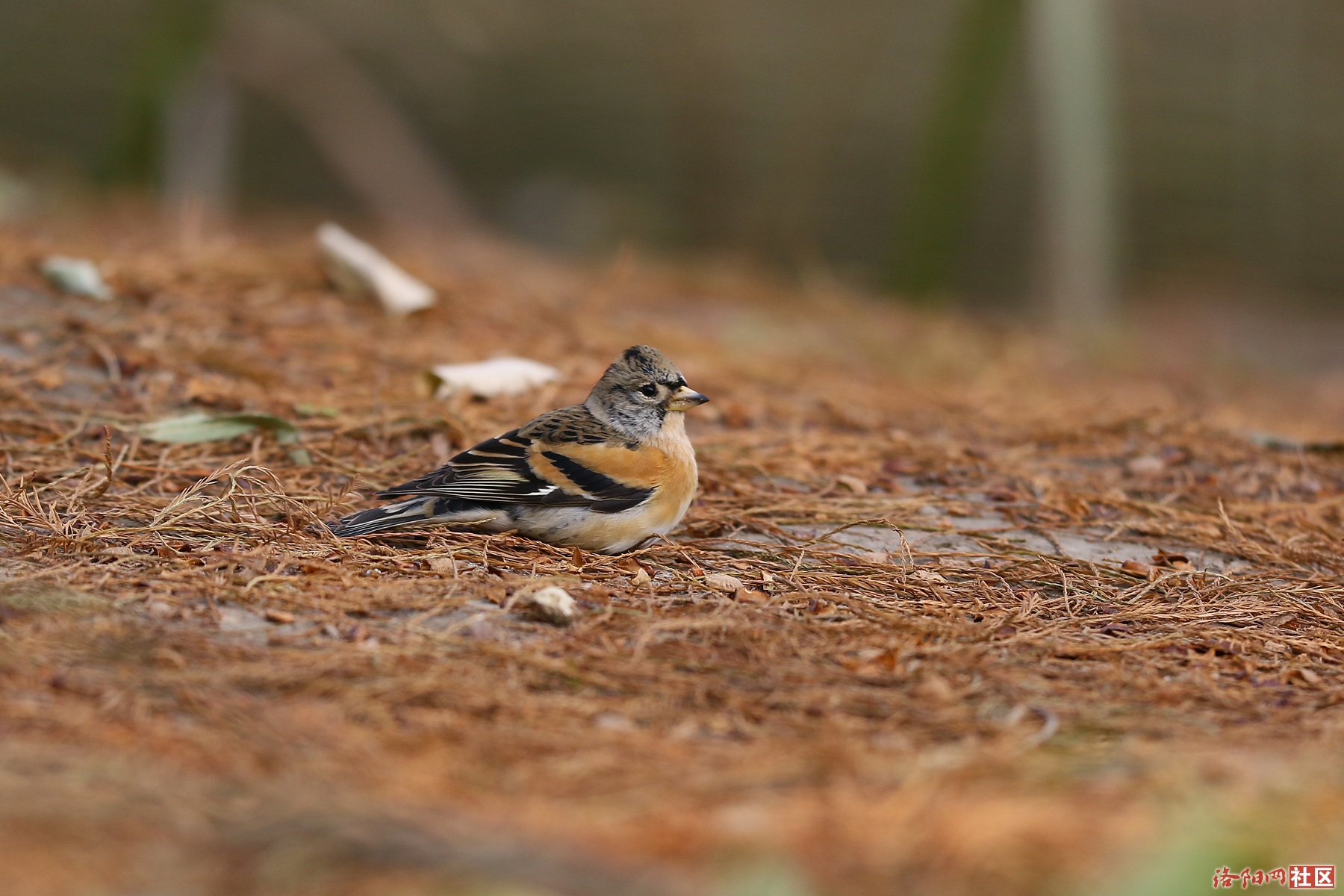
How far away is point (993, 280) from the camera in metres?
10.6

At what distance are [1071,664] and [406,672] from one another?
1559 millimetres

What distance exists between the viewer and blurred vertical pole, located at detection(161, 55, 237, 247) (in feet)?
30.4

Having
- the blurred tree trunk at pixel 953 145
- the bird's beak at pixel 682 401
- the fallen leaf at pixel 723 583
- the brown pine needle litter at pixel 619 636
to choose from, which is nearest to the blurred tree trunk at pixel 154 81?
the brown pine needle litter at pixel 619 636

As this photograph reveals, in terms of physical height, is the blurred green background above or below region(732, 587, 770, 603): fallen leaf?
above

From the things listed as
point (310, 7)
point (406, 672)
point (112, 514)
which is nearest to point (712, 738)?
point (406, 672)

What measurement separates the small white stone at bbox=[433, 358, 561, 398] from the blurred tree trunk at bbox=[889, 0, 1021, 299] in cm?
431

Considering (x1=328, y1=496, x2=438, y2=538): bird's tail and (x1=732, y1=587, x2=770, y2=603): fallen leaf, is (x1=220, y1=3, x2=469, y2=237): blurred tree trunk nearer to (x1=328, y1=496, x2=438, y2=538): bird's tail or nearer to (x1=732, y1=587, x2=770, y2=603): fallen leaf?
(x1=328, y1=496, x2=438, y2=538): bird's tail

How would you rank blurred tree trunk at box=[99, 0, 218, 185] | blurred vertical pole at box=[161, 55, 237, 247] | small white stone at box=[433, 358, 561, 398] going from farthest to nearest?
blurred vertical pole at box=[161, 55, 237, 247]
blurred tree trunk at box=[99, 0, 218, 185]
small white stone at box=[433, 358, 561, 398]

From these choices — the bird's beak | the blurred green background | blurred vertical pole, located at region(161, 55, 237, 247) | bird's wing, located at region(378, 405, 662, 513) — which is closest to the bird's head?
the bird's beak

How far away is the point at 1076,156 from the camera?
8.47 metres

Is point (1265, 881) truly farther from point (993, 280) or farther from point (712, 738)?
point (993, 280)

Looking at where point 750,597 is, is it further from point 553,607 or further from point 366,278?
point 366,278

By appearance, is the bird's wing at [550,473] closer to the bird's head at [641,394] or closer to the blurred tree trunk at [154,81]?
the bird's head at [641,394]

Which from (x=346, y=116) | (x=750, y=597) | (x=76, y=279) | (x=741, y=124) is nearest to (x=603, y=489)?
(x=750, y=597)
